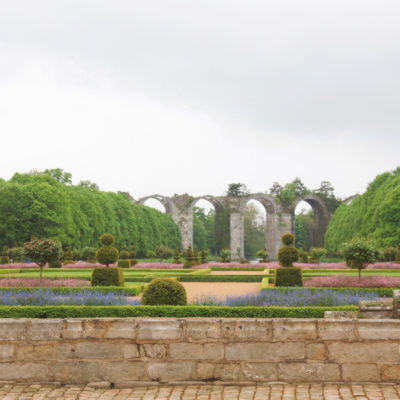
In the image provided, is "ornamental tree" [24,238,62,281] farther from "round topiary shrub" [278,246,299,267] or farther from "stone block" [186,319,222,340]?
"stone block" [186,319,222,340]

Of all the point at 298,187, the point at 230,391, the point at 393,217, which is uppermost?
the point at 298,187

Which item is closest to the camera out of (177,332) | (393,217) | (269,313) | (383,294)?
(177,332)

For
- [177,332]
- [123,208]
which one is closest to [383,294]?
[177,332]

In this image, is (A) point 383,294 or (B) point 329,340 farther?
(A) point 383,294

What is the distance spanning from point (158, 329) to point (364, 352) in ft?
7.07

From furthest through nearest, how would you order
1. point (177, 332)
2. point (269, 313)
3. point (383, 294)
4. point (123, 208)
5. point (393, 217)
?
point (123, 208) → point (393, 217) → point (383, 294) → point (269, 313) → point (177, 332)

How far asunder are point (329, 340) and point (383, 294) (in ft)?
25.8

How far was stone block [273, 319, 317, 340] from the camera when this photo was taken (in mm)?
5141

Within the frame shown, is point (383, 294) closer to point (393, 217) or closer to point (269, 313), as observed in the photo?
point (269, 313)

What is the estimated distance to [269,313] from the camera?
22.3ft

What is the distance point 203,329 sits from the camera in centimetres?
523

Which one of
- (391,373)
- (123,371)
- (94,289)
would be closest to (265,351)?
(391,373)

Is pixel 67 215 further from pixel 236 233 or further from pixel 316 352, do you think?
pixel 316 352

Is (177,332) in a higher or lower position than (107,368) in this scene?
higher
